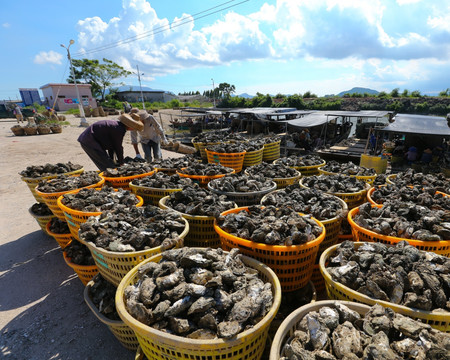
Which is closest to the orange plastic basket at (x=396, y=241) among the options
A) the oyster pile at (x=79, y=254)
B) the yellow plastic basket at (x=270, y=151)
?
the oyster pile at (x=79, y=254)

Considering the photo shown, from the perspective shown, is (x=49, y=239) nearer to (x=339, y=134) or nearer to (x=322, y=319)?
(x=322, y=319)

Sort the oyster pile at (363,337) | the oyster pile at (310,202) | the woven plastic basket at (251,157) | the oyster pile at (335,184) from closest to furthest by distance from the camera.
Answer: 1. the oyster pile at (363,337)
2. the oyster pile at (310,202)
3. the oyster pile at (335,184)
4. the woven plastic basket at (251,157)

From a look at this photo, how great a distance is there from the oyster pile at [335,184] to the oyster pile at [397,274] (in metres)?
1.72

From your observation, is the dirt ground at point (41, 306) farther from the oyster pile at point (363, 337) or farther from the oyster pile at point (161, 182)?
the oyster pile at point (363, 337)

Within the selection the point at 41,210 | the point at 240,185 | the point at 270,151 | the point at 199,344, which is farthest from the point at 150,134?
the point at 199,344

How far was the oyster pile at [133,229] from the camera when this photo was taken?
8.54 ft

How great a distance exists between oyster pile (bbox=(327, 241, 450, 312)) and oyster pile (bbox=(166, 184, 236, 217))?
149 cm

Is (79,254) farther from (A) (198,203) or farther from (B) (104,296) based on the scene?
(A) (198,203)

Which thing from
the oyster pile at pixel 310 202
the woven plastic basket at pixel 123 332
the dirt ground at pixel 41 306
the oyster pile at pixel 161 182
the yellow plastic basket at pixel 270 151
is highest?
the oyster pile at pixel 161 182

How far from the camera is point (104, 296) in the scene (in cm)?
275

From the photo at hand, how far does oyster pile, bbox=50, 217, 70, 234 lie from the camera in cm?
416

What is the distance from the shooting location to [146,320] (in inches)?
69.1

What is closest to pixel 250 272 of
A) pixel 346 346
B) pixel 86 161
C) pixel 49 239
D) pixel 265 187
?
pixel 346 346

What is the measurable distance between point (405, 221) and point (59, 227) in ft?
16.9
